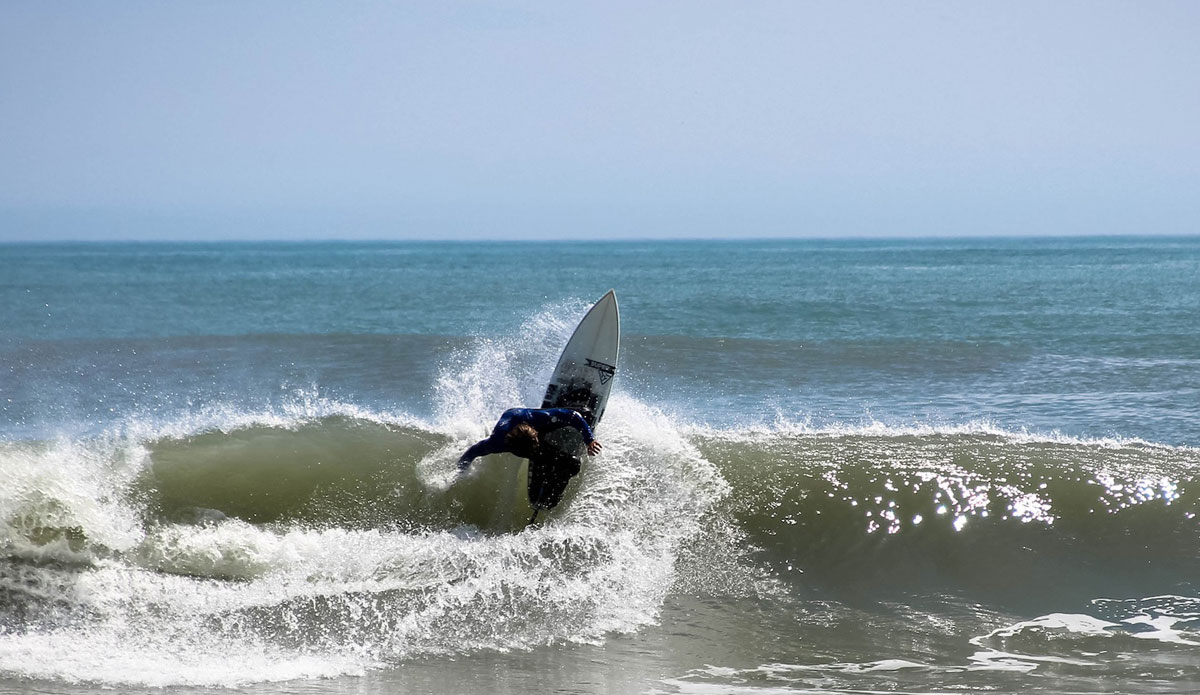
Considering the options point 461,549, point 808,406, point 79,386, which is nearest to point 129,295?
point 79,386

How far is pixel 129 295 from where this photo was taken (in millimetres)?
43000

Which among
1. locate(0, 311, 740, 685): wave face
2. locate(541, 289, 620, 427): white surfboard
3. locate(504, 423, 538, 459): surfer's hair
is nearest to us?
locate(0, 311, 740, 685): wave face

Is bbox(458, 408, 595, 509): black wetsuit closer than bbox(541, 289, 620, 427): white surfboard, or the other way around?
bbox(458, 408, 595, 509): black wetsuit

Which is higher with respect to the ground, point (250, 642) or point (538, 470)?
point (538, 470)

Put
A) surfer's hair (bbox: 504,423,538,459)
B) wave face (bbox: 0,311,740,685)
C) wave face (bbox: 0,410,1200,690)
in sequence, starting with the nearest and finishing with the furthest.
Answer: wave face (bbox: 0,311,740,685) → wave face (bbox: 0,410,1200,690) → surfer's hair (bbox: 504,423,538,459)

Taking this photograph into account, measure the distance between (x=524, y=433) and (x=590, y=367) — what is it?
1.80 meters

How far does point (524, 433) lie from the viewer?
8844mm

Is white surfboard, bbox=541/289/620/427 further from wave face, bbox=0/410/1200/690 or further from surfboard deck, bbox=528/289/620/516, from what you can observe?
wave face, bbox=0/410/1200/690

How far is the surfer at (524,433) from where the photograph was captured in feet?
29.0

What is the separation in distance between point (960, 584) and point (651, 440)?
3.40 meters

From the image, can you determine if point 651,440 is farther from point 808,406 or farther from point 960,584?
point 808,406

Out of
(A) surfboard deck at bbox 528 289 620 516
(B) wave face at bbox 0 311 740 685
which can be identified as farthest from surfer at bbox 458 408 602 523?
(A) surfboard deck at bbox 528 289 620 516

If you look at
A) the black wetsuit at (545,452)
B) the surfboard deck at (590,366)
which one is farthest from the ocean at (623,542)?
the surfboard deck at (590,366)

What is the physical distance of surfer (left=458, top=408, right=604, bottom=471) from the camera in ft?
29.0
